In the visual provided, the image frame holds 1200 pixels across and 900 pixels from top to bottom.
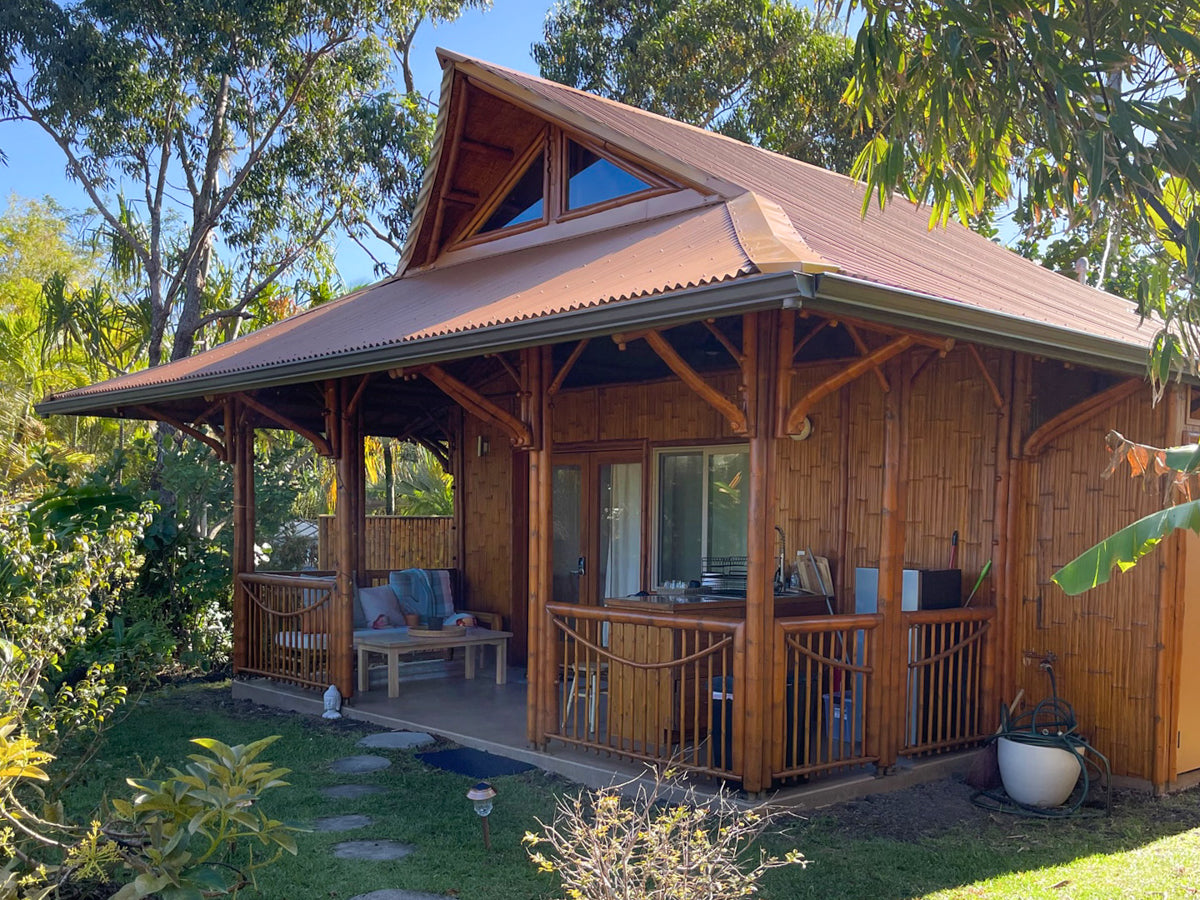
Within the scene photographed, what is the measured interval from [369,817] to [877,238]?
538cm

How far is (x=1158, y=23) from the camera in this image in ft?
16.1

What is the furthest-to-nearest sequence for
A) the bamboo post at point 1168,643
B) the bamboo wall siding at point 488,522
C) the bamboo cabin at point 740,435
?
1. the bamboo wall siding at point 488,522
2. the bamboo post at point 1168,643
3. the bamboo cabin at point 740,435

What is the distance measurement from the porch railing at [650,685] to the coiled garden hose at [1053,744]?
177 cm

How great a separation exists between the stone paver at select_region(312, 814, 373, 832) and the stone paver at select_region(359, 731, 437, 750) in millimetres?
1646

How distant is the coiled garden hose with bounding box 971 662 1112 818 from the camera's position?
21.7ft

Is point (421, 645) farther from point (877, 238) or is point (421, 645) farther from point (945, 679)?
point (877, 238)

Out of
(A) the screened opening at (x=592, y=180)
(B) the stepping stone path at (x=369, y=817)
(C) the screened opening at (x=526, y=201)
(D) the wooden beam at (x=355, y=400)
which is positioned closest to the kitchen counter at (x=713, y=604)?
(B) the stepping stone path at (x=369, y=817)

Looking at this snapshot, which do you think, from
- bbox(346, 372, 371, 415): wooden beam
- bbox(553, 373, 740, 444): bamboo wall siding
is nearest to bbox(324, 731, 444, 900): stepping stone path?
bbox(346, 372, 371, 415): wooden beam

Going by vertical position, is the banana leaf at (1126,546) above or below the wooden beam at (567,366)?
below

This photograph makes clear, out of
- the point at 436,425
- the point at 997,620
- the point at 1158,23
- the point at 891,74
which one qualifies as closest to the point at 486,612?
the point at 436,425

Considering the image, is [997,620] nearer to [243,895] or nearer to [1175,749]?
[1175,749]

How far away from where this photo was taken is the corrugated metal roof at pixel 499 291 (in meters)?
6.01

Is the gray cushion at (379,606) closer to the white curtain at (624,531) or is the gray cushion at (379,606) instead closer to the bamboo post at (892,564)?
the white curtain at (624,531)

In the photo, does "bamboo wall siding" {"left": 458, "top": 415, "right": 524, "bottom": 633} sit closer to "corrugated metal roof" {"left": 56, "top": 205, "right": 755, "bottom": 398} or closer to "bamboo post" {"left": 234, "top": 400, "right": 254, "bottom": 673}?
"corrugated metal roof" {"left": 56, "top": 205, "right": 755, "bottom": 398}
